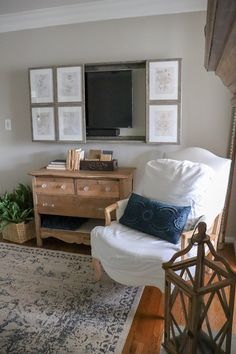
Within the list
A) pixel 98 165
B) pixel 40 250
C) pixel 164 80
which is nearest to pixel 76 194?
pixel 98 165

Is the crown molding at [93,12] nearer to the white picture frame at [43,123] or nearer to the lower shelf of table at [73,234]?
the white picture frame at [43,123]

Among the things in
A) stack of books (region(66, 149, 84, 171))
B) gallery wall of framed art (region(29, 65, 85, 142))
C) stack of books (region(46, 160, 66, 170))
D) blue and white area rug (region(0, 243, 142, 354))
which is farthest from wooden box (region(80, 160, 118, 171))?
blue and white area rug (region(0, 243, 142, 354))

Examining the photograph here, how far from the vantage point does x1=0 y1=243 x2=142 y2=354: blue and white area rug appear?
1.78 metres

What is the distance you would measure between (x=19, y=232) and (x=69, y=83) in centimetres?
161

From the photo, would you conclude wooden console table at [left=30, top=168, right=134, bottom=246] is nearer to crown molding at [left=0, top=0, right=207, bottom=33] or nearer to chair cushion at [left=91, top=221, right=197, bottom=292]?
chair cushion at [left=91, top=221, right=197, bottom=292]

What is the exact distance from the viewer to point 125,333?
185 centimetres

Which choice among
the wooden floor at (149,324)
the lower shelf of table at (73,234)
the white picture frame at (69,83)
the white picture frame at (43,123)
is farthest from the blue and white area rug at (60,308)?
the white picture frame at (69,83)

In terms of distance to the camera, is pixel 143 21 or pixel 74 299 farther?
pixel 143 21

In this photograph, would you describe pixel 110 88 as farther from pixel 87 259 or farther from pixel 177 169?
pixel 87 259

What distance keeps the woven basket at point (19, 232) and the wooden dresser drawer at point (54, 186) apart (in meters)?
0.45

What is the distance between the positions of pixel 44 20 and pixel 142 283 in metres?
2.76

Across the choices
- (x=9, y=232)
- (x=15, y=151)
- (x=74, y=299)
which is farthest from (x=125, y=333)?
(x=15, y=151)

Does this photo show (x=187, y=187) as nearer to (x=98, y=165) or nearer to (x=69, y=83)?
(x=98, y=165)

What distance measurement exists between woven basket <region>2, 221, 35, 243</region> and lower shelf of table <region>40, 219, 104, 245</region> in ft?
0.72
